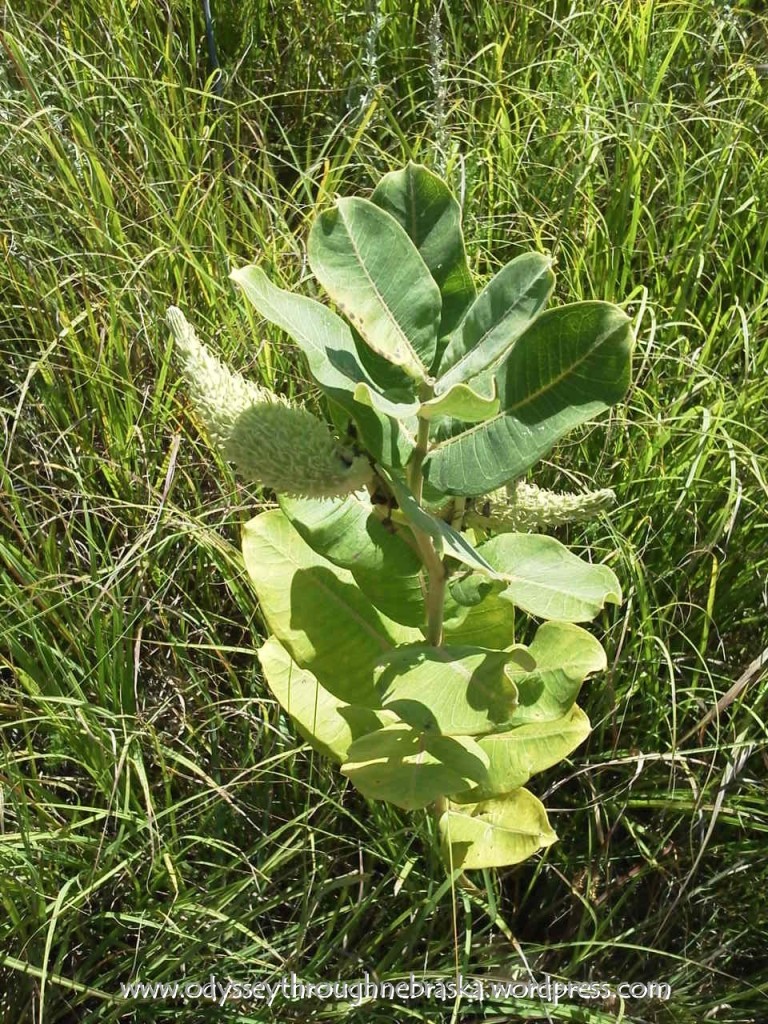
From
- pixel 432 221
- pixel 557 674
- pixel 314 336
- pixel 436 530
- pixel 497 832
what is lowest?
pixel 497 832

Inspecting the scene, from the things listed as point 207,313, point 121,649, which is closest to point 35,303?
point 207,313

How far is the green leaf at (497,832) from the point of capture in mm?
1674

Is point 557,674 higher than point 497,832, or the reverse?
point 557,674

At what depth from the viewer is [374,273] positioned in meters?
1.20

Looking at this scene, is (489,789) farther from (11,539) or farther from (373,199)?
(11,539)

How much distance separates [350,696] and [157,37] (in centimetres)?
219

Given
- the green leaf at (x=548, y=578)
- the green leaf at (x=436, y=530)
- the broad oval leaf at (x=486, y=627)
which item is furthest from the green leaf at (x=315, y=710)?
the green leaf at (x=436, y=530)

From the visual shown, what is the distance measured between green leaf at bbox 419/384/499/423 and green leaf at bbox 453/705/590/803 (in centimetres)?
67

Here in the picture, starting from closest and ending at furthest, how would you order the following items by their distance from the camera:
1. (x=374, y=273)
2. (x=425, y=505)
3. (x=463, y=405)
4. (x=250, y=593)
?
(x=463, y=405)
(x=374, y=273)
(x=425, y=505)
(x=250, y=593)

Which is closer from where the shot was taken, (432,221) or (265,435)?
(265,435)

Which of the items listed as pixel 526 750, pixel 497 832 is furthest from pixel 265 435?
pixel 497 832

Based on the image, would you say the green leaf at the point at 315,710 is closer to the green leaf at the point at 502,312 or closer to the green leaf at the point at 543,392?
the green leaf at the point at 543,392

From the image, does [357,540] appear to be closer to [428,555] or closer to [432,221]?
[428,555]

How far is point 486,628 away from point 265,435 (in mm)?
595
